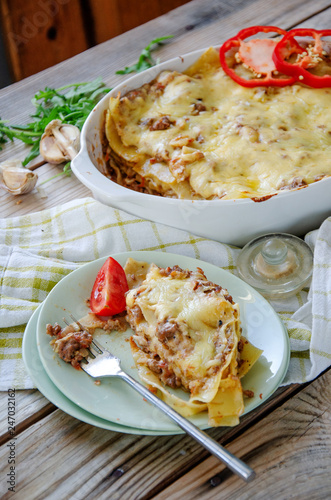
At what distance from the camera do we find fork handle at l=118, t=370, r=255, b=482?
1195mm

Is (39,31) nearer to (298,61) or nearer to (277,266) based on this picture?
(298,61)

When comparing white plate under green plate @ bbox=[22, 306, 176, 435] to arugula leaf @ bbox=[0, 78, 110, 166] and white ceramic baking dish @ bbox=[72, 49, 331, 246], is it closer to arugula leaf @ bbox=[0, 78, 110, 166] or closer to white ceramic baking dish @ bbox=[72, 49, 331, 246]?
white ceramic baking dish @ bbox=[72, 49, 331, 246]

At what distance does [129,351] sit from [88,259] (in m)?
0.49

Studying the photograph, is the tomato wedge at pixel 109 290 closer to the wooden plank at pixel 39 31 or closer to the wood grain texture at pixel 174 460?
the wood grain texture at pixel 174 460

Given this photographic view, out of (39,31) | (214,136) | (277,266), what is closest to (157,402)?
(277,266)

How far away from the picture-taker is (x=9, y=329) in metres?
1.76

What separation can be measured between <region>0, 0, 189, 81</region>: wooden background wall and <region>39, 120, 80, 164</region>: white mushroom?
2.39 meters

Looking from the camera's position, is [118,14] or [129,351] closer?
[129,351]

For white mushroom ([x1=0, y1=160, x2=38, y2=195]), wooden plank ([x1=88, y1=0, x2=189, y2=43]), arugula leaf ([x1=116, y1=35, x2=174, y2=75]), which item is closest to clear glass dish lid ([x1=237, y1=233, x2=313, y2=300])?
white mushroom ([x1=0, y1=160, x2=38, y2=195])

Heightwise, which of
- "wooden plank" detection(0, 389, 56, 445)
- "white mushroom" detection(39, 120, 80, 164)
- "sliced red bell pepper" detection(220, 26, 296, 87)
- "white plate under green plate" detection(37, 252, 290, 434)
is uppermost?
"sliced red bell pepper" detection(220, 26, 296, 87)

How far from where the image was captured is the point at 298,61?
235 cm

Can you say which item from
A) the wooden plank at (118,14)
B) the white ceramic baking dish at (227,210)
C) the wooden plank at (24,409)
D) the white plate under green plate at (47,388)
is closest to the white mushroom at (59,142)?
the white ceramic baking dish at (227,210)

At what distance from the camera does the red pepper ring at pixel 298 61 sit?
7.38 feet

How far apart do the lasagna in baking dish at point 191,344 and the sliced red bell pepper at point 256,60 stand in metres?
1.01
